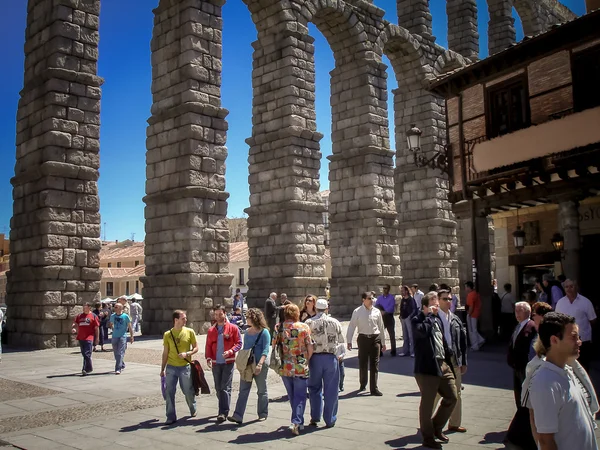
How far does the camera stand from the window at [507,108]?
1511 cm

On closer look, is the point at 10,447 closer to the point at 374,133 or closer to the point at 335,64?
the point at 374,133

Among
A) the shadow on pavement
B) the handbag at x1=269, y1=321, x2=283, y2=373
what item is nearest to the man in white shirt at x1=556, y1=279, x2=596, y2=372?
the shadow on pavement

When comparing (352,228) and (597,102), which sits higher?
(597,102)

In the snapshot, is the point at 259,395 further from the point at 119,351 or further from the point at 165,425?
the point at 119,351

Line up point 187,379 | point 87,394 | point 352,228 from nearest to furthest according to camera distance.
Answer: point 187,379 → point 87,394 → point 352,228

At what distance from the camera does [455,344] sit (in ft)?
22.2

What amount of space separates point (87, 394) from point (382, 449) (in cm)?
503

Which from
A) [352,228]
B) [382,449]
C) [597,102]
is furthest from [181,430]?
[352,228]

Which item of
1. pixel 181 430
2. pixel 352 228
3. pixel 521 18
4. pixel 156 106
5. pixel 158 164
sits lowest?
pixel 181 430

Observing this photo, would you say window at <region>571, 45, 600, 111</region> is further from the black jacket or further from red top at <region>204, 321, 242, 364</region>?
red top at <region>204, 321, 242, 364</region>

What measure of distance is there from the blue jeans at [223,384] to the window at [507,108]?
1078cm

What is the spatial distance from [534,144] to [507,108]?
61.8 inches

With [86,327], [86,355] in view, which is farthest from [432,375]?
[86,327]

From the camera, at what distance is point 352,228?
75.3 feet
